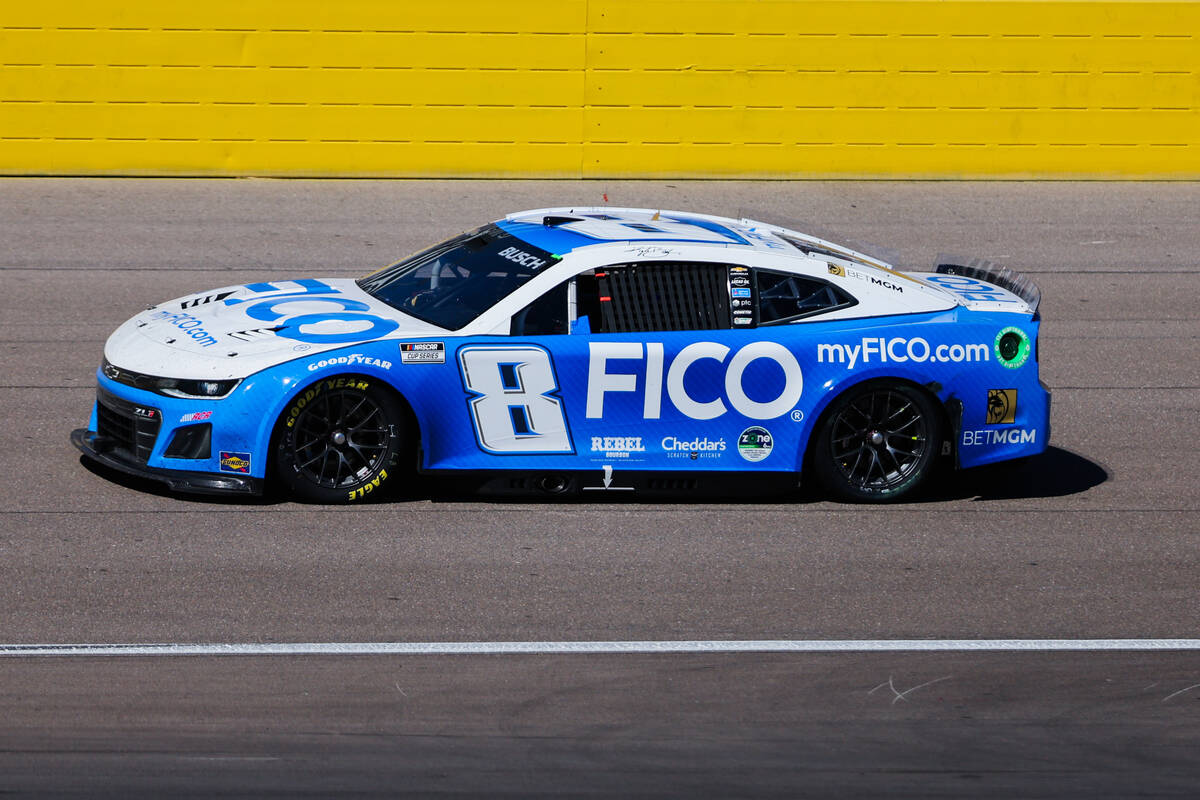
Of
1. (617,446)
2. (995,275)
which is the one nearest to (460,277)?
(617,446)

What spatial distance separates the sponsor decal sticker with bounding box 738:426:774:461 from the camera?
26.4 feet


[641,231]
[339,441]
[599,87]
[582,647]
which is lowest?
[582,647]

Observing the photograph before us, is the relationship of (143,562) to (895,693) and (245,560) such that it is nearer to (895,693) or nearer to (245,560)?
(245,560)

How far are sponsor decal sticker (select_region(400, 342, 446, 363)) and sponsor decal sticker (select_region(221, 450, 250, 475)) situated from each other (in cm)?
89

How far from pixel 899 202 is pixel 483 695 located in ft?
37.5

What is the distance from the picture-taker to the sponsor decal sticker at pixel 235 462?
7.58 metres

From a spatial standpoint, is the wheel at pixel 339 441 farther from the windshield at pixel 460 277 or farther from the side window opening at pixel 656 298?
the side window opening at pixel 656 298

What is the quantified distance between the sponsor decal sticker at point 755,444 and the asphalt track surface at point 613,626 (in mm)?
307

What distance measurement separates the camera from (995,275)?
9.16m

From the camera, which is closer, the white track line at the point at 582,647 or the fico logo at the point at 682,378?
the white track line at the point at 582,647

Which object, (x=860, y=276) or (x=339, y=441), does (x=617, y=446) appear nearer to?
(x=339, y=441)

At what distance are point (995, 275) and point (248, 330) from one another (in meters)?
4.23

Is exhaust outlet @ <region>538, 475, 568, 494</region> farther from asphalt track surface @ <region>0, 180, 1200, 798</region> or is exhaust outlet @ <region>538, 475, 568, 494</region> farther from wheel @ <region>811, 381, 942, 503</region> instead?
wheel @ <region>811, 381, 942, 503</region>

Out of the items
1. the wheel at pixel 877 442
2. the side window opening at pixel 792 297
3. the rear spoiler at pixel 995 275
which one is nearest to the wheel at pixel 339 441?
the side window opening at pixel 792 297
